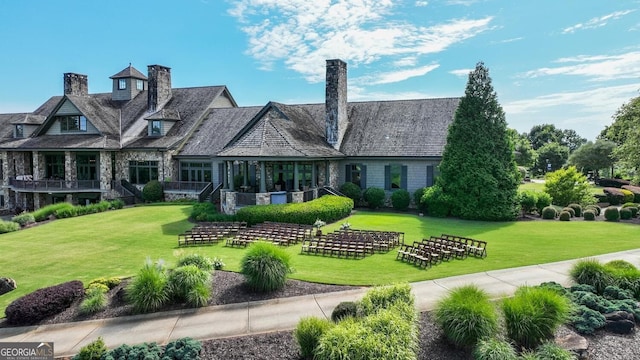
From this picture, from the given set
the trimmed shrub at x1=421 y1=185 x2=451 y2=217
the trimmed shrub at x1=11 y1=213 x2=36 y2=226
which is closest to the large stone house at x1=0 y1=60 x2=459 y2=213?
the trimmed shrub at x1=421 y1=185 x2=451 y2=217

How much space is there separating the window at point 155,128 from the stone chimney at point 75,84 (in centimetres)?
1147

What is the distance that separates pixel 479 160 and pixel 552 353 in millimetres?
17636

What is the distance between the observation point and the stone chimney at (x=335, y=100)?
2941 cm

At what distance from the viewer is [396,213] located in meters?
26.7

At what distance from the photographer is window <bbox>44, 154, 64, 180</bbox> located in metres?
34.9

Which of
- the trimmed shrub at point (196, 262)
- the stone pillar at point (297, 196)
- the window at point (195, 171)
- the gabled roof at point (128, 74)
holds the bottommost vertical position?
the trimmed shrub at point (196, 262)

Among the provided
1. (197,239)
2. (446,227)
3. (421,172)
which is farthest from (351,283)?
(421,172)

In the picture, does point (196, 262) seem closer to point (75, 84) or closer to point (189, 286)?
point (189, 286)

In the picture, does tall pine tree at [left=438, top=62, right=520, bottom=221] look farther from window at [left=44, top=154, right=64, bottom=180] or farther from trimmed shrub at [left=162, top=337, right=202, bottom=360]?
window at [left=44, top=154, right=64, bottom=180]

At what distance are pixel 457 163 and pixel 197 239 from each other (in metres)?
15.9

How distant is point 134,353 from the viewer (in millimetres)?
8297

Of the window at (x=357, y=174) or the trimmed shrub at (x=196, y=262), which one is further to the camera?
the window at (x=357, y=174)

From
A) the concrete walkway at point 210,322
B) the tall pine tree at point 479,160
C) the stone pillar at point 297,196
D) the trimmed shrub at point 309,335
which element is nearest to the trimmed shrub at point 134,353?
the concrete walkway at point 210,322

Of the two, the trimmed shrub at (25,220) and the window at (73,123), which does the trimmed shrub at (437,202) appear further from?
the window at (73,123)
